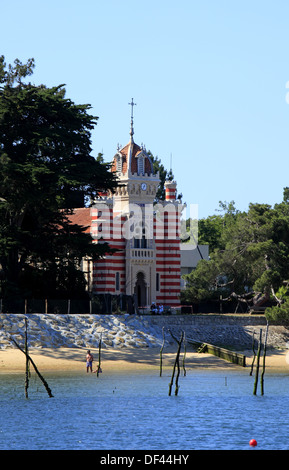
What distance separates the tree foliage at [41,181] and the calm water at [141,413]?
15160 mm

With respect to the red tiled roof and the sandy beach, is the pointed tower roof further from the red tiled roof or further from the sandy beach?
the sandy beach

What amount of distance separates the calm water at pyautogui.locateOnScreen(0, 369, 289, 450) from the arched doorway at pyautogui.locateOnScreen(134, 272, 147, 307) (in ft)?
82.9

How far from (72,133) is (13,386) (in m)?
28.0

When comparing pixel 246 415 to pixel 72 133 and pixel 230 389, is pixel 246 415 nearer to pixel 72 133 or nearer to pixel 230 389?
pixel 230 389

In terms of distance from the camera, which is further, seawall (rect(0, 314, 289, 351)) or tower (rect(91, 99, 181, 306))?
tower (rect(91, 99, 181, 306))

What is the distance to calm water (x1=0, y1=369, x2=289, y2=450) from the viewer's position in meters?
41.3

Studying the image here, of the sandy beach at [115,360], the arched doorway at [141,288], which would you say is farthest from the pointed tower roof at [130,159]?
the sandy beach at [115,360]

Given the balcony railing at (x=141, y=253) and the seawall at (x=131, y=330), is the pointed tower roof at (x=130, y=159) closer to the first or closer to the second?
the balcony railing at (x=141, y=253)

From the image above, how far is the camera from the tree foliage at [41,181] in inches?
2886

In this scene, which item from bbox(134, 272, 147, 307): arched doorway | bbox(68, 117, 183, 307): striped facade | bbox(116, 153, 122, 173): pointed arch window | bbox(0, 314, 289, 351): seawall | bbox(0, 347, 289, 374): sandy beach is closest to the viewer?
bbox(0, 347, 289, 374): sandy beach

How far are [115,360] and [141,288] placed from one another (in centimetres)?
2083

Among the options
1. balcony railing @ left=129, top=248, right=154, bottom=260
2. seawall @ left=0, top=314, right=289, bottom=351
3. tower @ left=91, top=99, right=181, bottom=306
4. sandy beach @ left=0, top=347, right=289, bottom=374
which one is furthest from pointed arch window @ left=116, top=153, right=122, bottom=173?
sandy beach @ left=0, top=347, right=289, bottom=374

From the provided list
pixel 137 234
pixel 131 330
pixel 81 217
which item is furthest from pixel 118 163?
pixel 131 330
